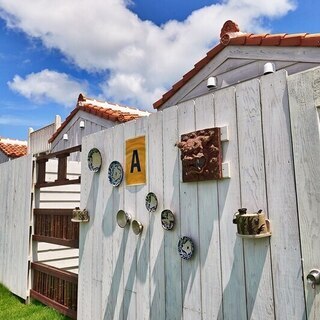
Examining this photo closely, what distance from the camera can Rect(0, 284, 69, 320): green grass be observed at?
3256 mm

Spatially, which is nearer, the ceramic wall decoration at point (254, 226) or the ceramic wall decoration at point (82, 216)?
the ceramic wall decoration at point (254, 226)

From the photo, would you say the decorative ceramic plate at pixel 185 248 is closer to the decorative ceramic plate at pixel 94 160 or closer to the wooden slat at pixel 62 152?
the decorative ceramic plate at pixel 94 160

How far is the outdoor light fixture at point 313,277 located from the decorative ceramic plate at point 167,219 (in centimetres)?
91

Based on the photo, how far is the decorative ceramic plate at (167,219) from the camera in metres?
2.00

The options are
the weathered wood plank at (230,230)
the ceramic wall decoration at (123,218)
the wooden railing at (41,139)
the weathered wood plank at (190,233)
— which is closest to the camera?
the weathered wood plank at (230,230)

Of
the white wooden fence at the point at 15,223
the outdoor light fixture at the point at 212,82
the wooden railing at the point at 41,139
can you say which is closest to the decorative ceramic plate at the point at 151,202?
the outdoor light fixture at the point at 212,82

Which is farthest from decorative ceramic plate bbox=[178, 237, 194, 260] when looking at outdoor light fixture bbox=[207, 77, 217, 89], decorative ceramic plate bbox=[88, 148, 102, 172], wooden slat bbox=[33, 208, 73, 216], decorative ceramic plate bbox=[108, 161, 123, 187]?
outdoor light fixture bbox=[207, 77, 217, 89]

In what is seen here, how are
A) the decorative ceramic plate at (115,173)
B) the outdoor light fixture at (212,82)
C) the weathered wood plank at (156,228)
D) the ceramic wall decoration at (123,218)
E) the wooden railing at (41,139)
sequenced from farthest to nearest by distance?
the wooden railing at (41,139) → the outdoor light fixture at (212,82) → the decorative ceramic plate at (115,173) → the ceramic wall decoration at (123,218) → the weathered wood plank at (156,228)

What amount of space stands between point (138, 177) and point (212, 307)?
3.46ft

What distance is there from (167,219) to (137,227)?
→ 0.32 m

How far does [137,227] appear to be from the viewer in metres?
2.24

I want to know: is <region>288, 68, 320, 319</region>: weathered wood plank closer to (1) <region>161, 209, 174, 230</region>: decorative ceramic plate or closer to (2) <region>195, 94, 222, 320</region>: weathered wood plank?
(2) <region>195, 94, 222, 320</region>: weathered wood plank

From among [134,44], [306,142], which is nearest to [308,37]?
[306,142]

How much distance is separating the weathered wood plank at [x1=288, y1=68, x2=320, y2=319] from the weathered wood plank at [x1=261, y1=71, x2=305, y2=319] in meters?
0.03
